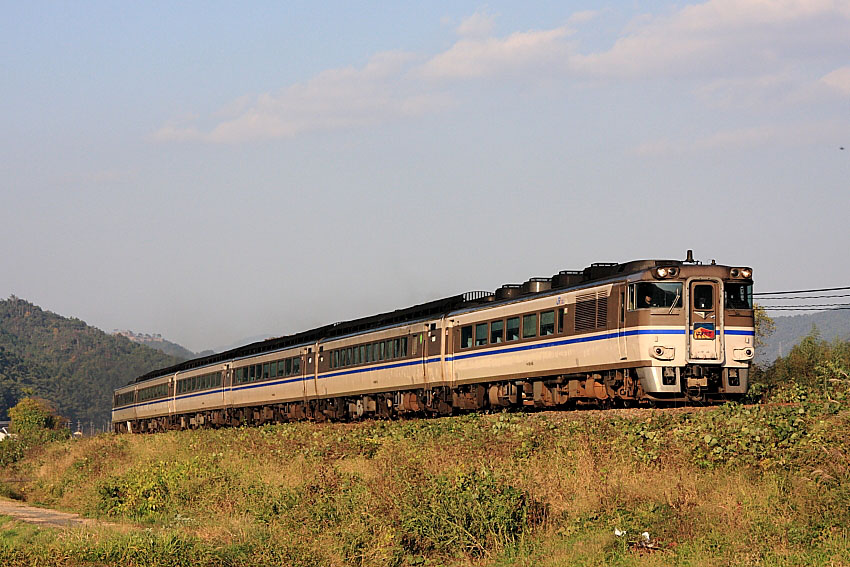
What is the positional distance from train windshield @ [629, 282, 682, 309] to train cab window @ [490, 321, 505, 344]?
647 cm

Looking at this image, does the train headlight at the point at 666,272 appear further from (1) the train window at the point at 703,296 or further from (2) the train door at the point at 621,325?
(2) the train door at the point at 621,325

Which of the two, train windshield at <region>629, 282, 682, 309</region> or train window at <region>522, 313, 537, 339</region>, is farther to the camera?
train window at <region>522, 313, 537, 339</region>

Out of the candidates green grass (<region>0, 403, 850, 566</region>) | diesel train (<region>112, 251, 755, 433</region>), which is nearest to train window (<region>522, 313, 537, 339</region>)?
diesel train (<region>112, 251, 755, 433</region>)

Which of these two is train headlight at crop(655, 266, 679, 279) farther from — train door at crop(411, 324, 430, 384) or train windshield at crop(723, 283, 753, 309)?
train door at crop(411, 324, 430, 384)

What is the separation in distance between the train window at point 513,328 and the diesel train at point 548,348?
3 cm

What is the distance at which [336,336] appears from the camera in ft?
149

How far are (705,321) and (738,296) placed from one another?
4.35 ft

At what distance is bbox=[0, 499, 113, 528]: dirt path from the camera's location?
2490 cm

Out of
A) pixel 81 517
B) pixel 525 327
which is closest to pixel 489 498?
pixel 525 327

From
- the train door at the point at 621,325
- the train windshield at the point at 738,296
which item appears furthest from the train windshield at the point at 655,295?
the train windshield at the point at 738,296

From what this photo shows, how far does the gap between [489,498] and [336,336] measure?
2819cm

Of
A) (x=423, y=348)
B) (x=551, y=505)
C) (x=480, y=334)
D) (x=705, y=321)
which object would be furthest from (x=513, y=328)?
(x=551, y=505)

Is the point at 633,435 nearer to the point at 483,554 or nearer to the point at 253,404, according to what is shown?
the point at 483,554

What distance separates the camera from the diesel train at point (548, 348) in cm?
2533
